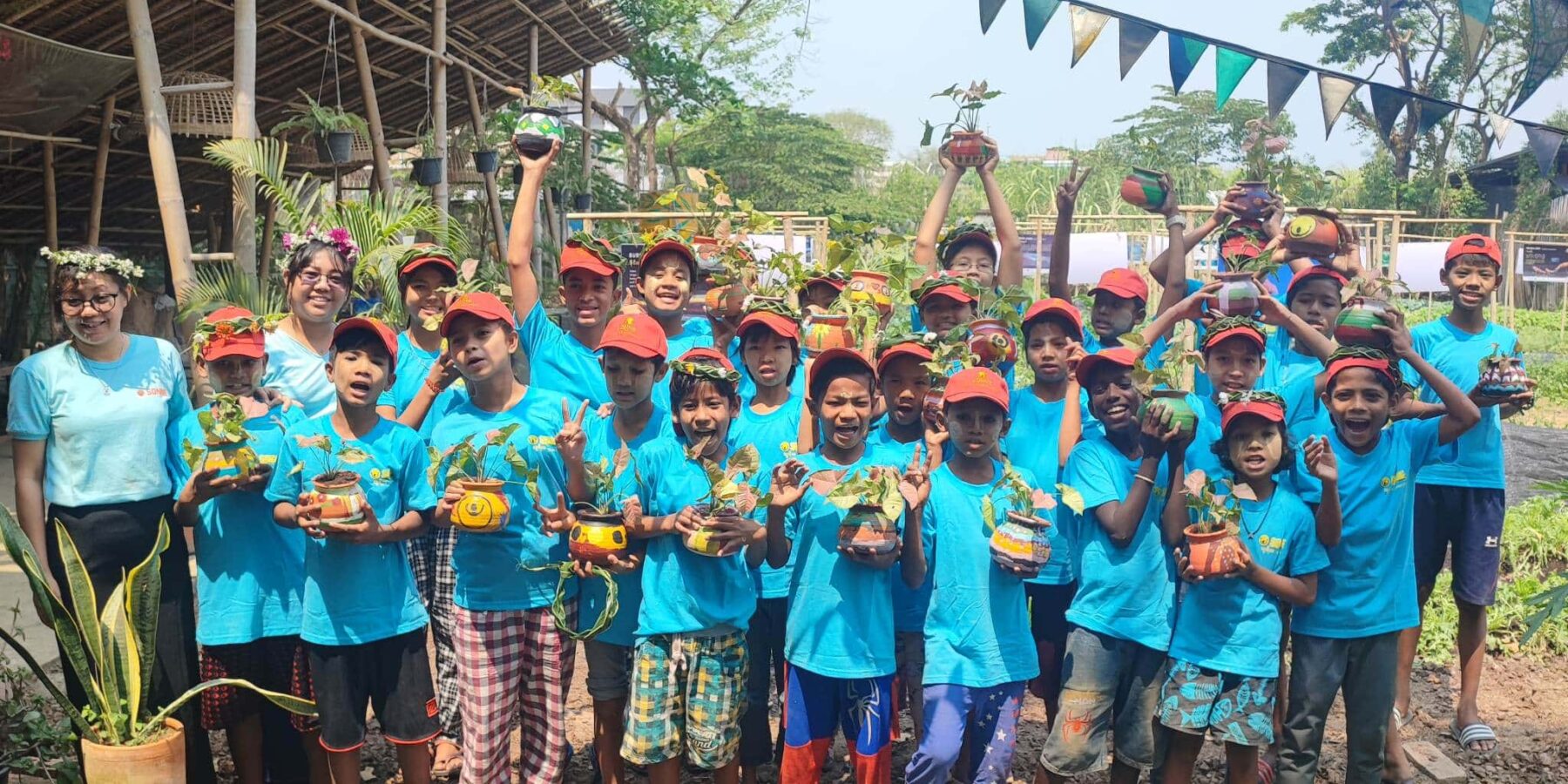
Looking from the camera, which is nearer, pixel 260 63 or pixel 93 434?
pixel 93 434

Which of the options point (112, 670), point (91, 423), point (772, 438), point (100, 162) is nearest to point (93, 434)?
point (91, 423)

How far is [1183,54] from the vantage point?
17.4ft

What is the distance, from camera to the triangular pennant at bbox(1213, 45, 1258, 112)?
5238 millimetres

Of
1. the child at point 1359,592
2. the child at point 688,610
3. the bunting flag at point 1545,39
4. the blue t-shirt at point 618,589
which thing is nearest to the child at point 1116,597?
the child at point 1359,592

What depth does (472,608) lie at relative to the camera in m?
3.99

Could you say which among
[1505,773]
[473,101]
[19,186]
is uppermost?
[473,101]

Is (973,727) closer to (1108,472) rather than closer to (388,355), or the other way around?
(1108,472)

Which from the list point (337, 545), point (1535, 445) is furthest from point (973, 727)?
point (1535, 445)

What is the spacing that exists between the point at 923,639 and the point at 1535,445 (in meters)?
8.89

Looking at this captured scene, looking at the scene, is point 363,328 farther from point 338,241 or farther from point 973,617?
point 973,617

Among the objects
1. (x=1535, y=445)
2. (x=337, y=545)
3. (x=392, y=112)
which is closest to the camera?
(x=337, y=545)

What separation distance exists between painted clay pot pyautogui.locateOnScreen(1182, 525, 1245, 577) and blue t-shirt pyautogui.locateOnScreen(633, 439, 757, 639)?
1.39 metres

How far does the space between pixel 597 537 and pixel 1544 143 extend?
4.48 m

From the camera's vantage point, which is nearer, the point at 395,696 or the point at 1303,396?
the point at 395,696
